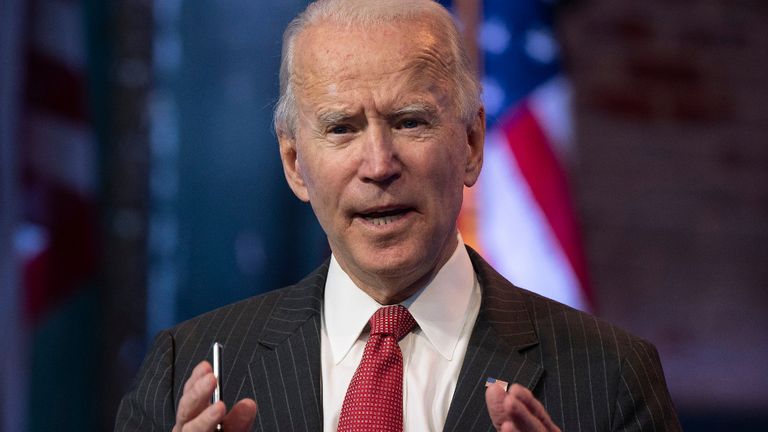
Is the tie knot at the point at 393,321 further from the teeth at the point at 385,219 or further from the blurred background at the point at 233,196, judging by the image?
the blurred background at the point at 233,196

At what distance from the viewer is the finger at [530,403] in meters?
1.33

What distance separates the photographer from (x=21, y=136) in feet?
9.68

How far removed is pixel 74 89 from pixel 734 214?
2.33 meters

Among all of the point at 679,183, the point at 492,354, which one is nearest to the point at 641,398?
the point at 492,354

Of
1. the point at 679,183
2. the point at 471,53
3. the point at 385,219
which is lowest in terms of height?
the point at 385,219

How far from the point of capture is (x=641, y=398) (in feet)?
5.30

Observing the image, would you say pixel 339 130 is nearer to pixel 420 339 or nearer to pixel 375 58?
pixel 375 58

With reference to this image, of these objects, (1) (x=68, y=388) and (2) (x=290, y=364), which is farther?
(1) (x=68, y=388)

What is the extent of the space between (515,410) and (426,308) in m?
0.42

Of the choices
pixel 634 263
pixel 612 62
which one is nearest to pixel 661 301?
pixel 634 263

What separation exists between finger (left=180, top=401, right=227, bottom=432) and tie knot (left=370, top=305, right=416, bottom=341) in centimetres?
41

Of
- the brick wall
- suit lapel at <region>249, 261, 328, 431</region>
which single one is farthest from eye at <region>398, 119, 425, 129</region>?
the brick wall

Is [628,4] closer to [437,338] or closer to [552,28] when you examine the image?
[552,28]

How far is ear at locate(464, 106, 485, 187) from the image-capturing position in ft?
5.86
